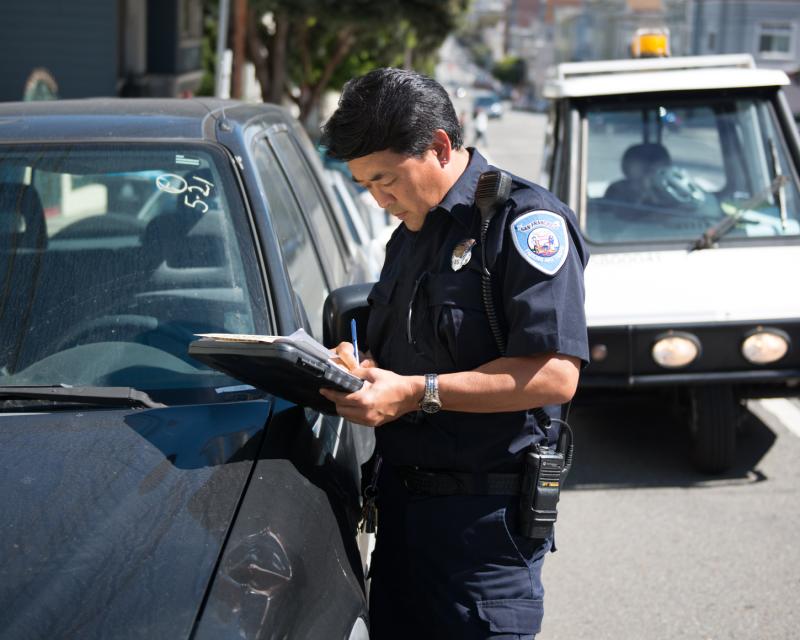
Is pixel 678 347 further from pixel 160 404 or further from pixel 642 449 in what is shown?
pixel 160 404

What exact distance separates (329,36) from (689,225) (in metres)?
16.8

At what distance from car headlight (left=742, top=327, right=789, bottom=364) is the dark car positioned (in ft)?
7.26

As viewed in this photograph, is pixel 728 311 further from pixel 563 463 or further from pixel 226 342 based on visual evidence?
pixel 226 342

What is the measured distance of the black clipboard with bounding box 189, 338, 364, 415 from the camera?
6.67ft

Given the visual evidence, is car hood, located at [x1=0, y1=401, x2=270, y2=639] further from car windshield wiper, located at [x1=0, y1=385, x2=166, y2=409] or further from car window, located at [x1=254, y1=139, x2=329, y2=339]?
car window, located at [x1=254, y1=139, x2=329, y2=339]

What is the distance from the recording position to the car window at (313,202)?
3.75m

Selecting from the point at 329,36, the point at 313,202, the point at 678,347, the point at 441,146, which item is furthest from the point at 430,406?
the point at 329,36

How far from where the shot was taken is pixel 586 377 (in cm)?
509

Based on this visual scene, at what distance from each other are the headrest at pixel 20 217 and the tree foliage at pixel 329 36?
48.0ft

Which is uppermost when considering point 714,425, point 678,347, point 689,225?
point 689,225

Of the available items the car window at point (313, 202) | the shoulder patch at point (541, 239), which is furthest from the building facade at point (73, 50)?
the shoulder patch at point (541, 239)

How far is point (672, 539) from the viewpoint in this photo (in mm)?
4707

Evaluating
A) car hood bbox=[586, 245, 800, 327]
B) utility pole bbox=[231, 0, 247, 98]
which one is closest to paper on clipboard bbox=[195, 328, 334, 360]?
car hood bbox=[586, 245, 800, 327]

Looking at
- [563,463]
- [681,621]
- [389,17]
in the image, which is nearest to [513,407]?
[563,463]
